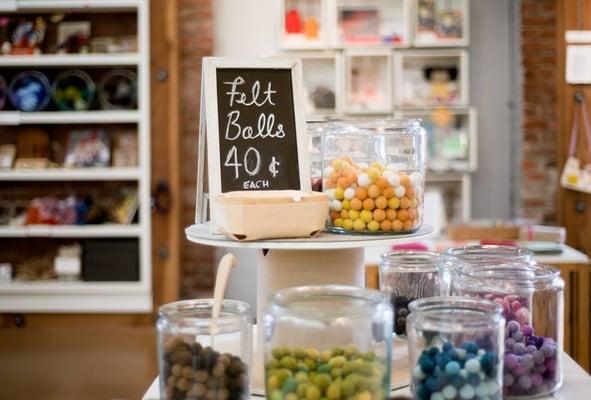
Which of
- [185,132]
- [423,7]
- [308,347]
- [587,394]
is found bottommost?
[587,394]

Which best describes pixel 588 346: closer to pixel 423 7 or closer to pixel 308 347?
pixel 423 7

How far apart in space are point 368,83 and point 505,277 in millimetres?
3837

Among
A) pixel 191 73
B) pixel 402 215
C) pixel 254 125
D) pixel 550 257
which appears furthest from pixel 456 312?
pixel 191 73

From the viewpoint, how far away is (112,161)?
491cm

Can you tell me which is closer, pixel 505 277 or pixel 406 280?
pixel 505 277

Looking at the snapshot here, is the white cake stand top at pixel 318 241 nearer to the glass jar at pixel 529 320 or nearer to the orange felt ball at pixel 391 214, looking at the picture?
the orange felt ball at pixel 391 214

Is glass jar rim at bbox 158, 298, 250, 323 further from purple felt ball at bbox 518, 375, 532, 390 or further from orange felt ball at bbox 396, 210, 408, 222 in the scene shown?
purple felt ball at bbox 518, 375, 532, 390

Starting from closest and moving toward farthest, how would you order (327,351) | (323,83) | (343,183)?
(327,351) < (343,183) < (323,83)

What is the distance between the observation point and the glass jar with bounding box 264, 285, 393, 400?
1.27 m

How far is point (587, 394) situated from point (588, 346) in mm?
2447

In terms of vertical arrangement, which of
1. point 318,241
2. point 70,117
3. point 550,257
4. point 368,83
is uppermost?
point 368,83

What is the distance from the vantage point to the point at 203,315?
148 cm

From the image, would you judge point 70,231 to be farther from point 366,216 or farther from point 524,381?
point 524,381

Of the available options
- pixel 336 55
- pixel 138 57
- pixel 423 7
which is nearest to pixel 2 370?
pixel 138 57
